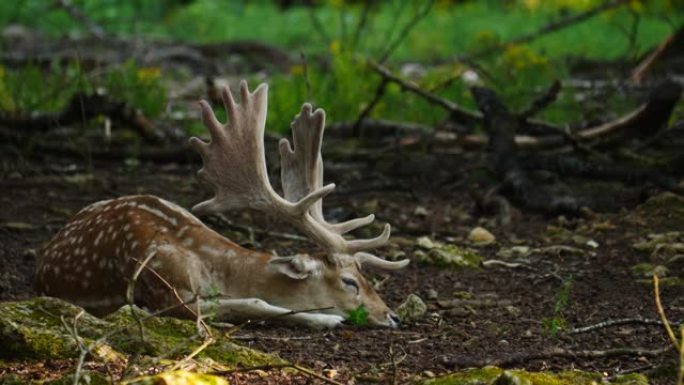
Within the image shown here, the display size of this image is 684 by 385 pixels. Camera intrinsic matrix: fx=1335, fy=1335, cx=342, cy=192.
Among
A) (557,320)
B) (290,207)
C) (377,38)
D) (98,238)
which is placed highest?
(290,207)

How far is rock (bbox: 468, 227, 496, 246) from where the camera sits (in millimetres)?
8289

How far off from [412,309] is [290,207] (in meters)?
0.77

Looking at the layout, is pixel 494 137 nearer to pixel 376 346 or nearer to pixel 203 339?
pixel 376 346

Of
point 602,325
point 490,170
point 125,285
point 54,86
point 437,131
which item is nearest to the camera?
point 602,325

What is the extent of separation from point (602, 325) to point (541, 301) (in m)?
1.26

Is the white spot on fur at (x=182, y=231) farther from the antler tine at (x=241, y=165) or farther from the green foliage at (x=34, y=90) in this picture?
the green foliage at (x=34, y=90)

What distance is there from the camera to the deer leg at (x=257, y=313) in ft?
20.3

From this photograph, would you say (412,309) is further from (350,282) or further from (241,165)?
(241,165)

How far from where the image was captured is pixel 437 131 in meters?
10.3

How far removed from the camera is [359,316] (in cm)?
621

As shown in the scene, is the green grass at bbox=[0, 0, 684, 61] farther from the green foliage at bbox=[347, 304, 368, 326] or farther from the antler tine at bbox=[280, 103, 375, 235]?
the green foliage at bbox=[347, 304, 368, 326]

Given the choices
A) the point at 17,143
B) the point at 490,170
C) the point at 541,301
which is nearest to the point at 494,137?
the point at 490,170

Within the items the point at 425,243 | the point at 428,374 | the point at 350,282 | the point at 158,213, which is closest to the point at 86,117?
the point at 425,243

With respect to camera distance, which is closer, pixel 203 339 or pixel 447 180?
pixel 203 339
